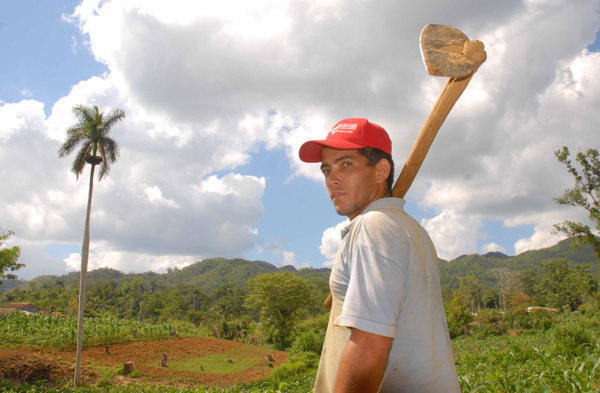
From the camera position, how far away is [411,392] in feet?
3.64

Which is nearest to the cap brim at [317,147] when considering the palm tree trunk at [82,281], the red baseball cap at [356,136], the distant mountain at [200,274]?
the red baseball cap at [356,136]

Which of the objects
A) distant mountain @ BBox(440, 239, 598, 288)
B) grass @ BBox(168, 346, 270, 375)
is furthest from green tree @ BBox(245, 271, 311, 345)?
distant mountain @ BBox(440, 239, 598, 288)

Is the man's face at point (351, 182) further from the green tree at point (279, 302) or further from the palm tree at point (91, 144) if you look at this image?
the green tree at point (279, 302)

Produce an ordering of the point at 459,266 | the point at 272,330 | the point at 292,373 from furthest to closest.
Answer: the point at 459,266 → the point at 272,330 → the point at 292,373

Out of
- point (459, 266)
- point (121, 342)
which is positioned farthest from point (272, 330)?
point (459, 266)

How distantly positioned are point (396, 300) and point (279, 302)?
129 ft

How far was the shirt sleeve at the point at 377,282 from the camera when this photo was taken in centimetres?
96

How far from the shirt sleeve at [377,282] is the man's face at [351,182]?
1.27ft

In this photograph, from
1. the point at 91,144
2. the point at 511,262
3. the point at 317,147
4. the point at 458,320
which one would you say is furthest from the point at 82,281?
the point at 511,262

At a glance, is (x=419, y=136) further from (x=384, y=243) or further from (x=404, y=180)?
(x=384, y=243)

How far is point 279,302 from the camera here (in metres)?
38.5

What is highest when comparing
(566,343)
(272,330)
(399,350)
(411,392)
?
(399,350)

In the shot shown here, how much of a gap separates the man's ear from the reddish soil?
19.9m

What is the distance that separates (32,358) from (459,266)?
167665 millimetres
